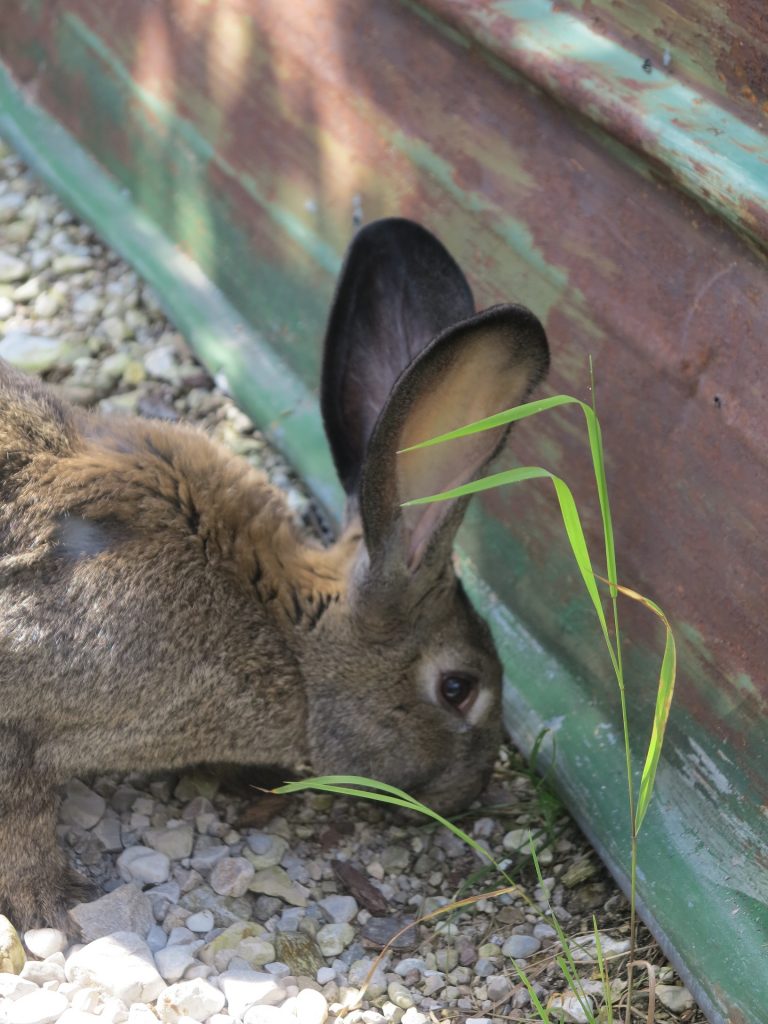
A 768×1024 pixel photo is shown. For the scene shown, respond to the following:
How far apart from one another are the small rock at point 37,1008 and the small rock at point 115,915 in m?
0.34

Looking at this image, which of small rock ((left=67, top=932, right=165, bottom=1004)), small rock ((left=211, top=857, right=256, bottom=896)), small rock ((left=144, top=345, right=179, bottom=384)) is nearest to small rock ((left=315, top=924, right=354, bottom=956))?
small rock ((left=211, top=857, right=256, bottom=896))

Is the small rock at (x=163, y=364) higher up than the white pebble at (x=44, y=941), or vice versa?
→ the white pebble at (x=44, y=941)

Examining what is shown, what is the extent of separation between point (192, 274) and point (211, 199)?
0.34 metres

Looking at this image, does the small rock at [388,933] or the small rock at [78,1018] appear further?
the small rock at [388,933]

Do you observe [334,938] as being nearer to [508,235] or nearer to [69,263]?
[508,235]

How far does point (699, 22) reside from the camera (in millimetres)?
3459

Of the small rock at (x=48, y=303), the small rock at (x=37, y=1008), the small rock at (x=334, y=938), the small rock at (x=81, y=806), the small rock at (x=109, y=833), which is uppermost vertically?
the small rock at (x=37, y=1008)

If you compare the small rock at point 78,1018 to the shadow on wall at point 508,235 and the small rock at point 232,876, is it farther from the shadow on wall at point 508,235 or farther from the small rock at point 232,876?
the shadow on wall at point 508,235

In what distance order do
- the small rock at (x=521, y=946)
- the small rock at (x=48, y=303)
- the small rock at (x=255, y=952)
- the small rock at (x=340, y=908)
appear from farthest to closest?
1. the small rock at (x=48, y=303)
2. the small rock at (x=340, y=908)
3. the small rock at (x=521, y=946)
4. the small rock at (x=255, y=952)

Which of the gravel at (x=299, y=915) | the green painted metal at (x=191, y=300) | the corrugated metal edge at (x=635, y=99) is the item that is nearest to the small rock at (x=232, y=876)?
the gravel at (x=299, y=915)

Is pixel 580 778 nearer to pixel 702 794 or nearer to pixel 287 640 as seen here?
pixel 702 794

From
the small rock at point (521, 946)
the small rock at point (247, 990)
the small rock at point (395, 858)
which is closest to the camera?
the small rock at point (247, 990)

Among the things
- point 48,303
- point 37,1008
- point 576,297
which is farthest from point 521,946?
point 48,303

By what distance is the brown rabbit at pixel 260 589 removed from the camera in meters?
3.45
